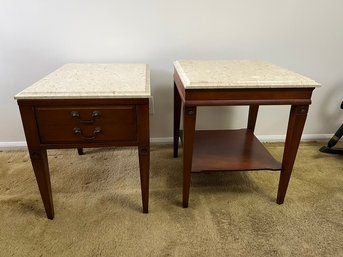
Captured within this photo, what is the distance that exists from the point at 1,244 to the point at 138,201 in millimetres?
550

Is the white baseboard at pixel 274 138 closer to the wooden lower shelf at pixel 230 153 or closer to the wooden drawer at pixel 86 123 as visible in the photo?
the wooden lower shelf at pixel 230 153

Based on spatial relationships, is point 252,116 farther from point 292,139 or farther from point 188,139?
point 188,139

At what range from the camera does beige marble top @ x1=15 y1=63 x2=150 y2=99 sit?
0.84 metres

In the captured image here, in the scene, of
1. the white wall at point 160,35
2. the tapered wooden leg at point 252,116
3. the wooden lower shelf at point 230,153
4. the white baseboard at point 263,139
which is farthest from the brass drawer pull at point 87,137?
the tapered wooden leg at point 252,116

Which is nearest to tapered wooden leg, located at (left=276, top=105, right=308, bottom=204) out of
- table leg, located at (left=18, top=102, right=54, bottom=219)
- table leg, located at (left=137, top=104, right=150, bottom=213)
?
table leg, located at (left=137, top=104, right=150, bottom=213)

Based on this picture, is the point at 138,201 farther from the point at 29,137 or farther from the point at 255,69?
the point at 255,69

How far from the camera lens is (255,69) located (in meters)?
1.09

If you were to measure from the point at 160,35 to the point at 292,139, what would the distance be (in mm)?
879

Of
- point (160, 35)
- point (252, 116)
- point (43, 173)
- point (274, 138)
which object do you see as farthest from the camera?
point (274, 138)

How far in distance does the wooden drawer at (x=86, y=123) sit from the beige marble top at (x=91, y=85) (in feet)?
0.16

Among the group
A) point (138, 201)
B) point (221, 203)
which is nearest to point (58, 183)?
point (138, 201)

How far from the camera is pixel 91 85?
0.91 meters

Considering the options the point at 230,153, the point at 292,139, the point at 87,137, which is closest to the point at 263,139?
the point at 230,153

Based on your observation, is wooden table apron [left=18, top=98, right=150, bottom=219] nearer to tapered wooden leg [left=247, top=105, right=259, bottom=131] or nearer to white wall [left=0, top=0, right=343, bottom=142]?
white wall [left=0, top=0, right=343, bottom=142]
